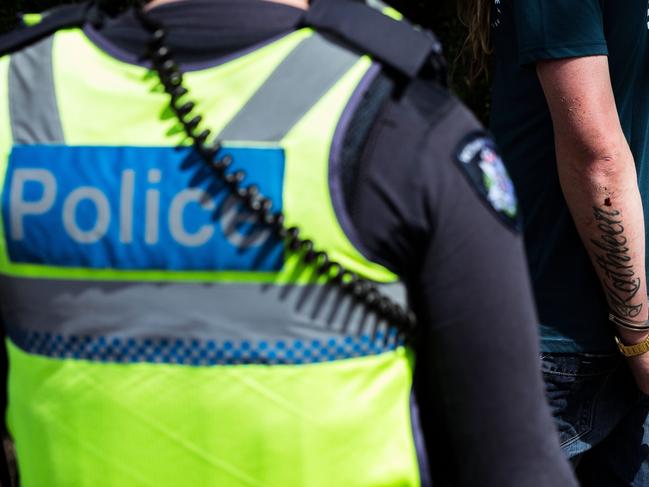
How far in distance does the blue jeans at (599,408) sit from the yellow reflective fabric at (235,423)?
0.92m

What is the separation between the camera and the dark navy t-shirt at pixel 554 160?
5.52 feet

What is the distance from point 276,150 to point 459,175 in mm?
200

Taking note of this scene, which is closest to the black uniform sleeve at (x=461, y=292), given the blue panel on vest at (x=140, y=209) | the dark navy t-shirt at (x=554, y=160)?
the blue panel on vest at (x=140, y=209)

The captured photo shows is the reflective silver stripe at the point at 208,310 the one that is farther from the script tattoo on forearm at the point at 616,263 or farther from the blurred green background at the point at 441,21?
the blurred green background at the point at 441,21

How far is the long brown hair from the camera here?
1947 millimetres

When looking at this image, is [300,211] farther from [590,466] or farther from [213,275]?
[590,466]

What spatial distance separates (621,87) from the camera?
1.71 metres

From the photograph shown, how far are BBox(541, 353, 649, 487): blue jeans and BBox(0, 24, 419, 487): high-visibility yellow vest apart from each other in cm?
93

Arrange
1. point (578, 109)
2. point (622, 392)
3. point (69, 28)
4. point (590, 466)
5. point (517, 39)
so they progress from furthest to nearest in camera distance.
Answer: point (590, 466) → point (622, 392) → point (517, 39) → point (578, 109) → point (69, 28)

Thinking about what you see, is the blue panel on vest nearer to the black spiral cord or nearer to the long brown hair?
the black spiral cord

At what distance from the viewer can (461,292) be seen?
0.92 metres

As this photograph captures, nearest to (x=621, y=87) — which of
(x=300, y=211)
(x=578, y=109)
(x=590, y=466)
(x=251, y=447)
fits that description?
(x=578, y=109)

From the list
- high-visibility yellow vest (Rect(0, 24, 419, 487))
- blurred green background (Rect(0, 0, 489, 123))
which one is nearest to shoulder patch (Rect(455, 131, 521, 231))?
high-visibility yellow vest (Rect(0, 24, 419, 487))

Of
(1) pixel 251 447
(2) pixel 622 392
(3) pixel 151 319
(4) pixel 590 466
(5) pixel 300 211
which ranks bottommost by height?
(4) pixel 590 466
